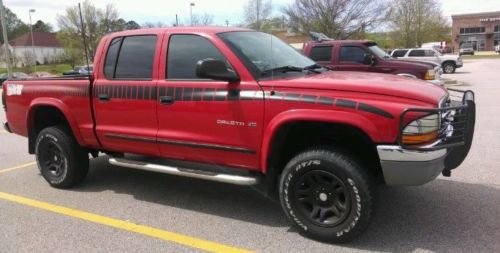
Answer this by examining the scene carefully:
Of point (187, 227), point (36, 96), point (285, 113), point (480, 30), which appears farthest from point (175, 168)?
point (480, 30)

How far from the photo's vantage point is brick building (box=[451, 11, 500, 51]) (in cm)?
9081

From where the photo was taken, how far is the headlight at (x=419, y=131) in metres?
3.71

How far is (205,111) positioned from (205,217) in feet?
3.52

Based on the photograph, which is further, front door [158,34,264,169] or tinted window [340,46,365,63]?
tinted window [340,46,365,63]

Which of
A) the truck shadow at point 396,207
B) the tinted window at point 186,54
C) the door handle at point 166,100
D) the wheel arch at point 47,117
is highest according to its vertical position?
the tinted window at point 186,54

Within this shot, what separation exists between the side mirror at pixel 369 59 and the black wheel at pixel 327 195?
851cm

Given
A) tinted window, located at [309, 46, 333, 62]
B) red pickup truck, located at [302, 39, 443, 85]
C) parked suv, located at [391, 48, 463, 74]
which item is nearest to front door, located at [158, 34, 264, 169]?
red pickup truck, located at [302, 39, 443, 85]

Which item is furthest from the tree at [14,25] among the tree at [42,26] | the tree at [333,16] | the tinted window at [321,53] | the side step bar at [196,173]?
the side step bar at [196,173]

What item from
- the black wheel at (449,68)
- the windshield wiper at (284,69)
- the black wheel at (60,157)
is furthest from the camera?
the black wheel at (449,68)

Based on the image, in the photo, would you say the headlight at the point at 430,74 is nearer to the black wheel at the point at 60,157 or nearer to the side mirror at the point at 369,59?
the side mirror at the point at 369,59

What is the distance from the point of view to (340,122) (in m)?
3.90

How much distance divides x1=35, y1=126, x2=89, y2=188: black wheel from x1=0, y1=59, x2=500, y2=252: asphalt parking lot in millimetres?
143

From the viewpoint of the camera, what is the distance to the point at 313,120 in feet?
13.2

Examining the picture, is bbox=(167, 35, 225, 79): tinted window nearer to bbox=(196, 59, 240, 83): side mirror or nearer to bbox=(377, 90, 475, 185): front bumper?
bbox=(196, 59, 240, 83): side mirror
